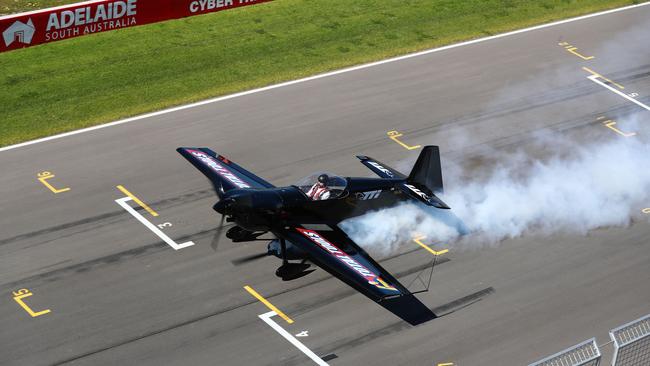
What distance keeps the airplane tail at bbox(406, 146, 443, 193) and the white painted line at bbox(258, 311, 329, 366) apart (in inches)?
257

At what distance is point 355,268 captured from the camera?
25469mm

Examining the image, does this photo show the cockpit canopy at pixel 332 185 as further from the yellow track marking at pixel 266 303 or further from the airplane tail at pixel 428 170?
the yellow track marking at pixel 266 303

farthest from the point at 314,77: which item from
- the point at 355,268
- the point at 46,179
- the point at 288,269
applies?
the point at 355,268

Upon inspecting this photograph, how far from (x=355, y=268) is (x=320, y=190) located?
3.25m

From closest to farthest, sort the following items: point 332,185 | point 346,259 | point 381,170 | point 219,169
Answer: point 346,259 → point 332,185 → point 381,170 → point 219,169

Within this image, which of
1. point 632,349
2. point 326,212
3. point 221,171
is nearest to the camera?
point 632,349

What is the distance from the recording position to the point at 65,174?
32.9 metres

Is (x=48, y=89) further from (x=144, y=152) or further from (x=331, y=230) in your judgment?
(x=331, y=230)

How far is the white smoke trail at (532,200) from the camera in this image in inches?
1161

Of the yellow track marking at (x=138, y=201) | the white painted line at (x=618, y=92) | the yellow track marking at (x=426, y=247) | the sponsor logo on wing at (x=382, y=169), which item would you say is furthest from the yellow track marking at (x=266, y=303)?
the white painted line at (x=618, y=92)

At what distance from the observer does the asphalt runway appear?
24.9 metres

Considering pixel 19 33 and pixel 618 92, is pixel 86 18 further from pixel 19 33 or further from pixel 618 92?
pixel 618 92

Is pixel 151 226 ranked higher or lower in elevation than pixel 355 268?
lower

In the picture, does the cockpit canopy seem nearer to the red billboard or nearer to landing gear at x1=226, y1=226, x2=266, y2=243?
landing gear at x1=226, y1=226, x2=266, y2=243
